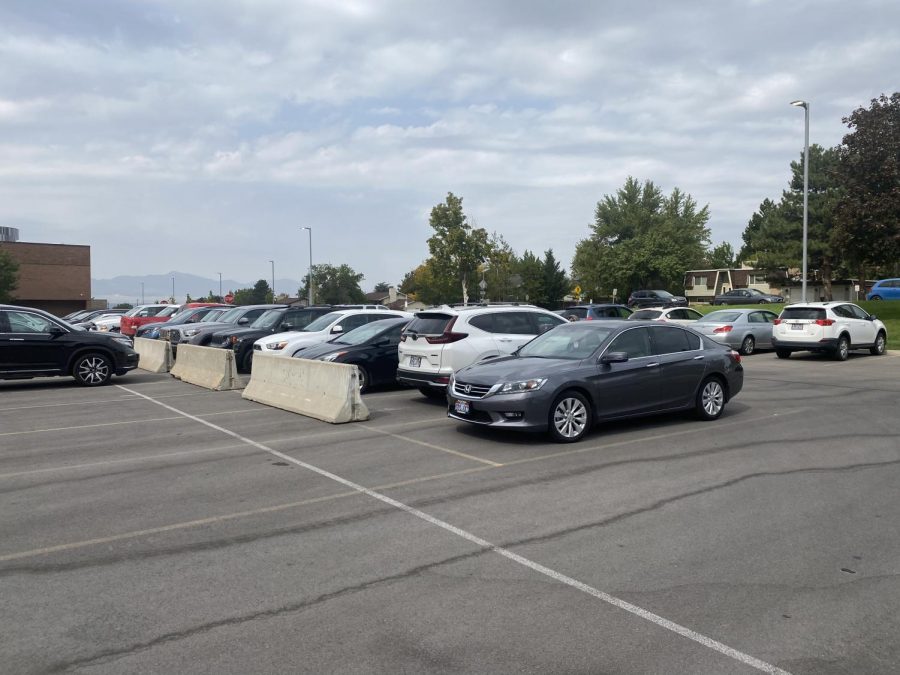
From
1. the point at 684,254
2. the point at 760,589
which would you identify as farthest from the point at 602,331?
the point at 684,254

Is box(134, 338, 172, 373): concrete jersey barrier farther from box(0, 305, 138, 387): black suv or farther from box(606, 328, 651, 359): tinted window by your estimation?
box(606, 328, 651, 359): tinted window

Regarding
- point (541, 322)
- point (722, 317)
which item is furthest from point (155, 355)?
point (722, 317)

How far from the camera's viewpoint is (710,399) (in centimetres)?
1062

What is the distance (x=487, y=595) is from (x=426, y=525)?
144cm

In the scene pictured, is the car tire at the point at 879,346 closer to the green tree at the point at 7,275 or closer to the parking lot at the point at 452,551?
the parking lot at the point at 452,551

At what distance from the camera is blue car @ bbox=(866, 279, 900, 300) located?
50.8 meters

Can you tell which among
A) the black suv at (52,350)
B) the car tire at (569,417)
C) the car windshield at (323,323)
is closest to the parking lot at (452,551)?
the car tire at (569,417)

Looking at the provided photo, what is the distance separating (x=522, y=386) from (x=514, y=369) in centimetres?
49

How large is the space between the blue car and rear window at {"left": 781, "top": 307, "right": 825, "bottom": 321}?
3665 centimetres

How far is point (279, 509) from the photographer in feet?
20.7

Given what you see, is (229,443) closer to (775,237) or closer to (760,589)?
(760,589)

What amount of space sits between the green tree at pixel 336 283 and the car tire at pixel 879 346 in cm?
9058

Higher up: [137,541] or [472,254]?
[472,254]

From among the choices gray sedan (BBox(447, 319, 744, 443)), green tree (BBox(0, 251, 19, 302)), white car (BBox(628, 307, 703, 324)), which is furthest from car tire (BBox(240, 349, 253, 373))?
green tree (BBox(0, 251, 19, 302))
